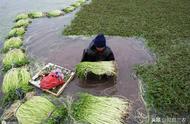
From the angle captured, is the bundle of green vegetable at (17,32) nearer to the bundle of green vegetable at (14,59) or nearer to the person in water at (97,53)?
the bundle of green vegetable at (14,59)

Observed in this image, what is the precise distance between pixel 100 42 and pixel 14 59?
2.46 m

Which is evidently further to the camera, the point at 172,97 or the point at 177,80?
the point at 177,80

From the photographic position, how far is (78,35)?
26.6 ft

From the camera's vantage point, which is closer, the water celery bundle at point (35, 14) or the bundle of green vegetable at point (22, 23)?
the bundle of green vegetable at point (22, 23)

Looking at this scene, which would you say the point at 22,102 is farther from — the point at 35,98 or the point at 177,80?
the point at 177,80

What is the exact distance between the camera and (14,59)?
21.7ft

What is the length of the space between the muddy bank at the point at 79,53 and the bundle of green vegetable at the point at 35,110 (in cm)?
74

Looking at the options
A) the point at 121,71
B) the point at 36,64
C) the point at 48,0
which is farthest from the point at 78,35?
the point at 48,0

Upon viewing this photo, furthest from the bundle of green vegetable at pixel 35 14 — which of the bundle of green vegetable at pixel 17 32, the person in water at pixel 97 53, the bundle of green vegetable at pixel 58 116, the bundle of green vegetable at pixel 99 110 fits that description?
the bundle of green vegetable at pixel 58 116

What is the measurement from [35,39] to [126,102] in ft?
14.6

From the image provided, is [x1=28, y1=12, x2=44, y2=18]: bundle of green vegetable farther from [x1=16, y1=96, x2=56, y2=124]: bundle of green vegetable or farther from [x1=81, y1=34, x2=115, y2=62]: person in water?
[x1=16, y1=96, x2=56, y2=124]: bundle of green vegetable

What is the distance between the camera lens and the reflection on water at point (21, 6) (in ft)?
34.2

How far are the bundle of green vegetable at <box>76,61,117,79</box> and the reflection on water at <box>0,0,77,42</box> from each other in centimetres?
522

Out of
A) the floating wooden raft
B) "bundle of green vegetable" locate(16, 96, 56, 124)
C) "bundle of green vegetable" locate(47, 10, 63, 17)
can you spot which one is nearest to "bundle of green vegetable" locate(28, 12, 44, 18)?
"bundle of green vegetable" locate(47, 10, 63, 17)
